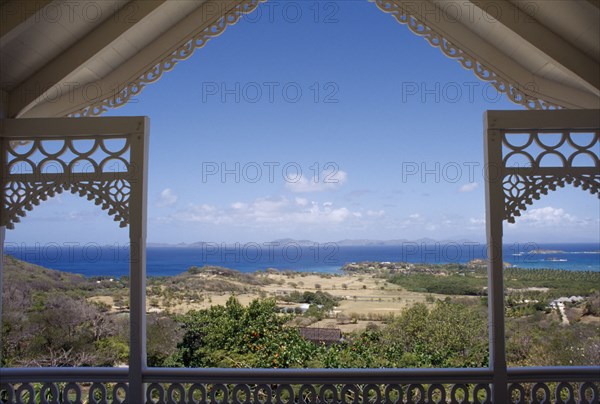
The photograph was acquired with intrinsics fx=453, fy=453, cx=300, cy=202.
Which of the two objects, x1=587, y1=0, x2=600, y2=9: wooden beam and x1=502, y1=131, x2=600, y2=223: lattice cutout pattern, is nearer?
x1=587, y1=0, x2=600, y2=9: wooden beam

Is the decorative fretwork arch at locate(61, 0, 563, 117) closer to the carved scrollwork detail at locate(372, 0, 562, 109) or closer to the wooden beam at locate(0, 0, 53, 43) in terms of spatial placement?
the carved scrollwork detail at locate(372, 0, 562, 109)

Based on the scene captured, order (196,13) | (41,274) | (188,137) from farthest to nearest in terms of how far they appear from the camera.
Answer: (188,137) → (41,274) → (196,13)

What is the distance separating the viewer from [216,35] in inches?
105

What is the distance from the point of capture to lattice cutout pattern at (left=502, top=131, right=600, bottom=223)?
2348 mm

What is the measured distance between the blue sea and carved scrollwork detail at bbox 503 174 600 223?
3.74 m

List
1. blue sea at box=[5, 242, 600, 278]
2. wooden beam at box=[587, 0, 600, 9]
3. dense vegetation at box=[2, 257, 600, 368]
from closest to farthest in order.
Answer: wooden beam at box=[587, 0, 600, 9] < dense vegetation at box=[2, 257, 600, 368] < blue sea at box=[5, 242, 600, 278]

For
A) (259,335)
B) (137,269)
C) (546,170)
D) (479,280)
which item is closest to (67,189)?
(137,269)

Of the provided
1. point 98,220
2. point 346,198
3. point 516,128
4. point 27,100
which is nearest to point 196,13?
point 27,100

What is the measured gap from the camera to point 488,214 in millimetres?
2393

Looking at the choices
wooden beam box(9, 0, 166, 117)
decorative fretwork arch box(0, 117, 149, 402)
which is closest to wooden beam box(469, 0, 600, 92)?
wooden beam box(9, 0, 166, 117)

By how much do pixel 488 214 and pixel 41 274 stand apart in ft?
19.0

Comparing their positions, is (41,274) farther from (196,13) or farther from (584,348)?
(584,348)

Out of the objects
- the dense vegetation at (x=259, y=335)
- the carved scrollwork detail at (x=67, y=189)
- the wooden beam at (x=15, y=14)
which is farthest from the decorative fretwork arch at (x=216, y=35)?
the dense vegetation at (x=259, y=335)

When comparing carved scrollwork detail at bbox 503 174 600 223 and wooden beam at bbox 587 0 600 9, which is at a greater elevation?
wooden beam at bbox 587 0 600 9
